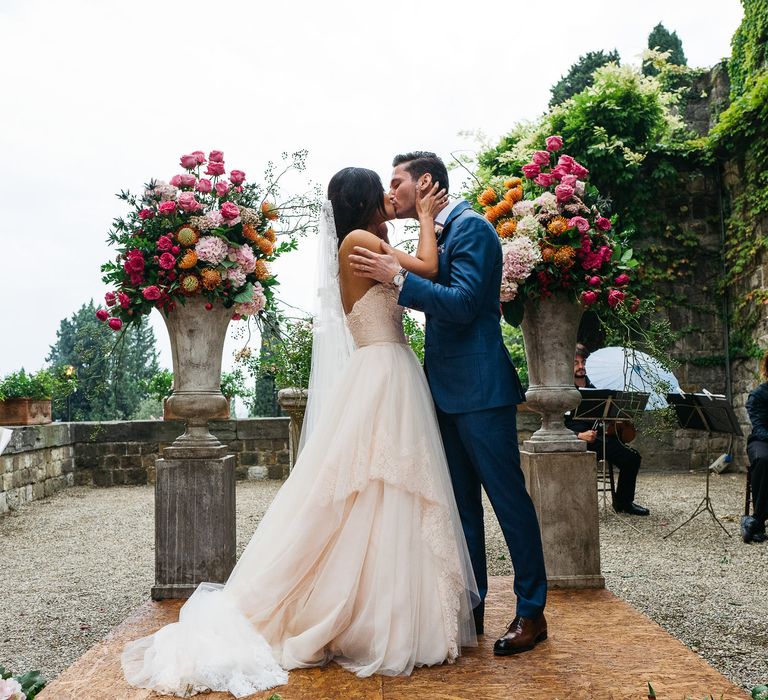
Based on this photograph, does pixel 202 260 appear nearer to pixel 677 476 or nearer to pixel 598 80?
pixel 677 476

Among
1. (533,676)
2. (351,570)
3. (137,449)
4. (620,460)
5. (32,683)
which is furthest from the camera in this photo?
(137,449)

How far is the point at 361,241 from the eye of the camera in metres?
2.77

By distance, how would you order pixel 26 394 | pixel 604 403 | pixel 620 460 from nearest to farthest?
pixel 604 403 < pixel 620 460 < pixel 26 394

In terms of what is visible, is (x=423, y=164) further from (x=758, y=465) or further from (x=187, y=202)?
→ (x=758, y=465)

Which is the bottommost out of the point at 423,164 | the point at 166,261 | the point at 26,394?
the point at 26,394

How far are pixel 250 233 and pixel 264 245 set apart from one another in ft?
0.32

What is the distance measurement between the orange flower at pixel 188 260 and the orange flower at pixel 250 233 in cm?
29

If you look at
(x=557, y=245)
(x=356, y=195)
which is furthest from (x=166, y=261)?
(x=557, y=245)

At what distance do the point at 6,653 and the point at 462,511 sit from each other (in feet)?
7.42

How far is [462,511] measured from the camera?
9.58 ft

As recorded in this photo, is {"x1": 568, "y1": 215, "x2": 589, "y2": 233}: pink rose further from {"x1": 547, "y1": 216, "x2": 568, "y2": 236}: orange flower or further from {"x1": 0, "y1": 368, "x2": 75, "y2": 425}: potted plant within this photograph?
{"x1": 0, "y1": 368, "x2": 75, "y2": 425}: potted plant

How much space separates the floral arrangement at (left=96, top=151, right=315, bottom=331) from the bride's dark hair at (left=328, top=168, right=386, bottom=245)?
0.93m

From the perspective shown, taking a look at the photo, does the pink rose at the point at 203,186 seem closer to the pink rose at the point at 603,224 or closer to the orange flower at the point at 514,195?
the orange flower at the point at 514,195

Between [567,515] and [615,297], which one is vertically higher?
[615,297]
